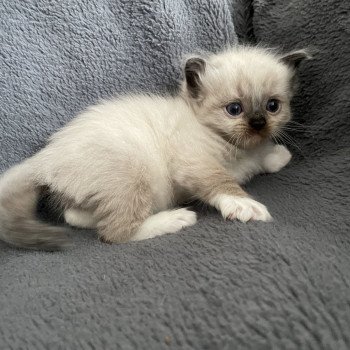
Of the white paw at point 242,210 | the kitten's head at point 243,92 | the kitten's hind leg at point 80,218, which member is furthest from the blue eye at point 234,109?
the kitten's hind leg at point 80,218

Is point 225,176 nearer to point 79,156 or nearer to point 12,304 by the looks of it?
point 79,156

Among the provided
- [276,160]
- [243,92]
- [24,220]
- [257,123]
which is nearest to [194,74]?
[243,92]

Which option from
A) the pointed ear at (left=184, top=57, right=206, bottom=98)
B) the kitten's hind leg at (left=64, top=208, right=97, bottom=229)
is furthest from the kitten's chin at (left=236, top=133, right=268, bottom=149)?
the kitten's hind leg at (left=64, top=208, right=97, bottom=229)

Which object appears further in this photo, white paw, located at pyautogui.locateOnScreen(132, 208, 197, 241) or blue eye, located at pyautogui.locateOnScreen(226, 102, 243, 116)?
blue eye, located at pyautogui.locateOnScreen(226, 102, 243, 116)

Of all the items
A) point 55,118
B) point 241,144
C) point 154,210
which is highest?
point 55,118

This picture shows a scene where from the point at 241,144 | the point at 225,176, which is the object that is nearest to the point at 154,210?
the point at 225,176

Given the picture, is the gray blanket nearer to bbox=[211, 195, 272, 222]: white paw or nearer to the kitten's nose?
bbox=[211, 195, 272, 222]: white paw

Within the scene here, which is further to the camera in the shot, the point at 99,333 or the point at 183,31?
the point at 183,31
